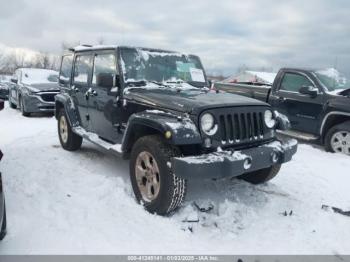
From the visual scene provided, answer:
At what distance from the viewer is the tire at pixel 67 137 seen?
7.32m

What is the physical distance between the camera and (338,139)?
7.88 m

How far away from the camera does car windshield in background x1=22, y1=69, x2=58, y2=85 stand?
14.0 metres

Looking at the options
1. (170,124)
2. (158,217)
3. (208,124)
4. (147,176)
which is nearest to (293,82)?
(208,124)

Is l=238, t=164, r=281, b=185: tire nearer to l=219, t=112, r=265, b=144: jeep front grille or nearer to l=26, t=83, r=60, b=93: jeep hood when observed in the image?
l=219, t=112, r=265, b=144: jeep front grille

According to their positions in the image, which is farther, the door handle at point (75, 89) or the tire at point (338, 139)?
the tire at point (338, 139)

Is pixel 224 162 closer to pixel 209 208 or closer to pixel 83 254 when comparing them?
pixel 209 208

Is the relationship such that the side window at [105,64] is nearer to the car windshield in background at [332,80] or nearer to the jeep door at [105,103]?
the jeep door at [105,103]

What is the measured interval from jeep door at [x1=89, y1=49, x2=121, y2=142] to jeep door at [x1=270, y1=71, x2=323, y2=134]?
4.47 m

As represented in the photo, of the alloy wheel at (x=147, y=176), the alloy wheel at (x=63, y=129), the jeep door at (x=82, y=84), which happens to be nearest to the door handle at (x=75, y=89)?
the jeep door at (x=82, y=84)

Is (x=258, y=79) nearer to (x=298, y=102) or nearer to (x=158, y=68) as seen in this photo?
(x=298, y=102)

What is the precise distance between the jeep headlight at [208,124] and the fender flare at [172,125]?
0.11m

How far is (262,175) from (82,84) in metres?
3.38

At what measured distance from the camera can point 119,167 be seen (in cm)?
641

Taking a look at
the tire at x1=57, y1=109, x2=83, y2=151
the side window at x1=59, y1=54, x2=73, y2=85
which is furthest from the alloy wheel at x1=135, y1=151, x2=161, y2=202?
the side window at x1=59, y1=54, x2=73, y2=85
